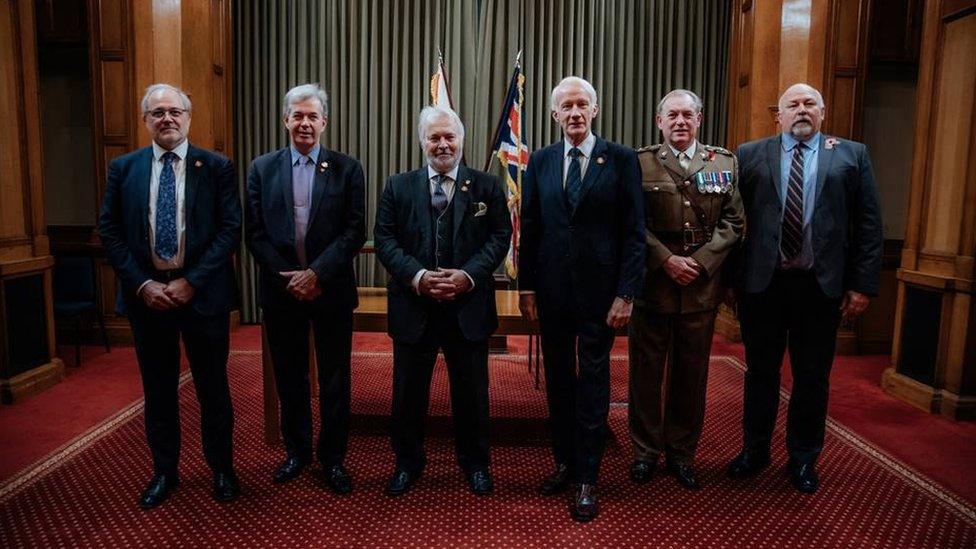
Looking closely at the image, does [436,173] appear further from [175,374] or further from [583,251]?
[175,374]

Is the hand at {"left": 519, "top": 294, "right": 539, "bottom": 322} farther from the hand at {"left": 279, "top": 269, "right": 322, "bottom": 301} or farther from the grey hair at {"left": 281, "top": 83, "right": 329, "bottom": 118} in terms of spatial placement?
the grey hair at {"left": 281, "top": 83, "right": 329, "bottom": 118}

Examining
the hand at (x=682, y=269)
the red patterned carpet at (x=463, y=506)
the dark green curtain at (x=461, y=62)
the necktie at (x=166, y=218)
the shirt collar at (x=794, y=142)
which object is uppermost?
the dark green curtain at (x=461, y=62)

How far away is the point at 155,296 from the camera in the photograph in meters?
2.38

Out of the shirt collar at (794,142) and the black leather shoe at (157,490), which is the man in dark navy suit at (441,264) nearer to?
the black leather shoe at (157,490)

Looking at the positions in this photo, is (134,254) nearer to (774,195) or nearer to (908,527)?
(774,195)

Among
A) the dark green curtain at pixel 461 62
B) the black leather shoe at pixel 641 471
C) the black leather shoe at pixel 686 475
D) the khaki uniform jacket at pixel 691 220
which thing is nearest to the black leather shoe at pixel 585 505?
the black leather shoe at pixel 641 471

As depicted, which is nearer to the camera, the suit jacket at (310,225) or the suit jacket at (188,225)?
the suit jacket at (188,225)

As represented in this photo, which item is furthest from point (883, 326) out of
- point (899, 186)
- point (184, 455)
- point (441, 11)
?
point (184, 455)

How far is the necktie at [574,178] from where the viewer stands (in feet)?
7.99

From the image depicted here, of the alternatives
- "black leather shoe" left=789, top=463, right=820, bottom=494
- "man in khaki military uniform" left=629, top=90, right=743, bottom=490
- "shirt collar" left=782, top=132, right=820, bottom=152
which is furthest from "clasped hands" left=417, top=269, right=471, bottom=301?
"black leather shoe" left=789, top=463, right=820, bottom=494

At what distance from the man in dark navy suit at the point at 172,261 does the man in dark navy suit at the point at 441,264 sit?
595mm

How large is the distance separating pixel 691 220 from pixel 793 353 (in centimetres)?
71

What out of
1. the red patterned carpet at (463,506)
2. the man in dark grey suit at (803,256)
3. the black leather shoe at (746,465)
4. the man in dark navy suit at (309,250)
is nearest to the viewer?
the red patterned carpet at (463,506)

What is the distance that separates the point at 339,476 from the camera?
2.67 meters
